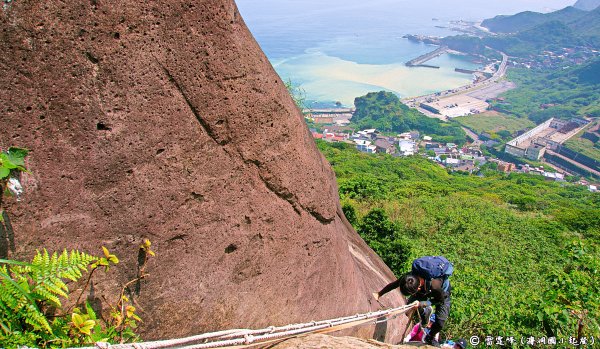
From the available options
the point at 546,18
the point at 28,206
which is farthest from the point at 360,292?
the point at 546,18

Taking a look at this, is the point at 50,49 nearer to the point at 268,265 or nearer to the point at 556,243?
the point at 268,265

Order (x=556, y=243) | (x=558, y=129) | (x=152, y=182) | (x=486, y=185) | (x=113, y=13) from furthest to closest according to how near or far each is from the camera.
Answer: (x=558, y=129), (x=486, y=185), (x=556, y=243), (x=152, y=182), (x=113, y=13)

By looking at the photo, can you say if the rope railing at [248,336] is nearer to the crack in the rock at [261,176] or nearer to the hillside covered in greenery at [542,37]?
the crack in the rock at [261,176]

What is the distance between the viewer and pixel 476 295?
8312 mm

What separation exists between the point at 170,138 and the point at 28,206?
93 cm

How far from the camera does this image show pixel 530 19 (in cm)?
15075

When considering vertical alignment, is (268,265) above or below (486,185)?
above

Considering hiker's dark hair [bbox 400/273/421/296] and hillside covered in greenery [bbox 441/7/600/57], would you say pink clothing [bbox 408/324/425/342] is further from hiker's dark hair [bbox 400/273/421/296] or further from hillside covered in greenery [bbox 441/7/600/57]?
hillside covered in greenery [bbox 441/7/600/57]

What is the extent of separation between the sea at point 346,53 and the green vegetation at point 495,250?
34355mm

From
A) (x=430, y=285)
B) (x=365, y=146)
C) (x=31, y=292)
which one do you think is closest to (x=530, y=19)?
(x=365, y=146)

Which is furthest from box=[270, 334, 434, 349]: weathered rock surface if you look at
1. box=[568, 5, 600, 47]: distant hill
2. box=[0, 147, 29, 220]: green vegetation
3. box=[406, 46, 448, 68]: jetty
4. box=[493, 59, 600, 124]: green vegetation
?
box=[568, 5, 600, 47]: distant hill

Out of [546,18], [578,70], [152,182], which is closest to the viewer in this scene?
[152,182]

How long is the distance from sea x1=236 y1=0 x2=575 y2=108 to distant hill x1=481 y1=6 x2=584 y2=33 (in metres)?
17.8

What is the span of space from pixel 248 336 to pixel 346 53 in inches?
3967
